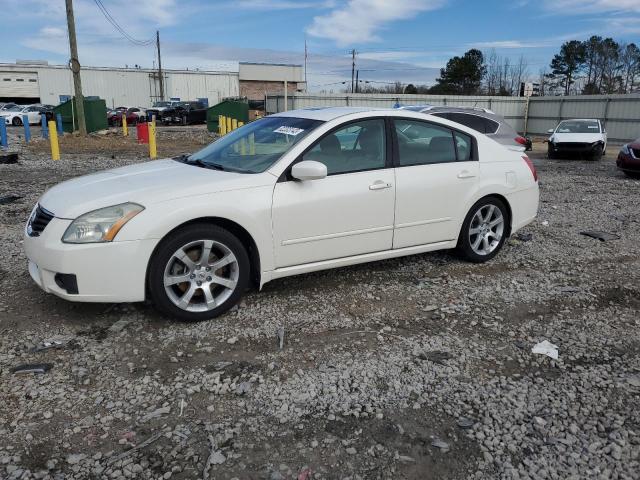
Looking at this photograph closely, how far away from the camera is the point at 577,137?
1838 cm

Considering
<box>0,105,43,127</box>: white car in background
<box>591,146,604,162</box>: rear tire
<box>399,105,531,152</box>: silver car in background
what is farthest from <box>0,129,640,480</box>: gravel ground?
<box>0,105,43,127</box>: white car in background

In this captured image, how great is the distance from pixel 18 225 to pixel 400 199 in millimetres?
5199

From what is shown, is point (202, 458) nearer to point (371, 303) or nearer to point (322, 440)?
point (322, 440)

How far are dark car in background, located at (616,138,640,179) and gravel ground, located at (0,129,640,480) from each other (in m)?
8.89

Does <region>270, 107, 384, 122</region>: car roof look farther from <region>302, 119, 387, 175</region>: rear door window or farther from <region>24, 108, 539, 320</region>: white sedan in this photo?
<region>302, 119, 387, 175</region>: rear door window

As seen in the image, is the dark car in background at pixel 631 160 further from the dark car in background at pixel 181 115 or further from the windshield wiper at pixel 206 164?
the dark car in background at pixel 181 115

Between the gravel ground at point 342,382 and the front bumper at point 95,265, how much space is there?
33cm

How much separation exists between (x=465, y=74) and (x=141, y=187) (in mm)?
60538

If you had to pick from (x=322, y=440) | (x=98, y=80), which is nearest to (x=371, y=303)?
(x=322, y=440)

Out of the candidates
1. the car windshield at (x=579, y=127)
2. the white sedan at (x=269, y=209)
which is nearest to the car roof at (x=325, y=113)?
the white sedan at (x=269, y=209)

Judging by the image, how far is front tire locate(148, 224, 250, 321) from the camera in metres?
3.82

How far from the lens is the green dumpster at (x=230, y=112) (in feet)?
94.3

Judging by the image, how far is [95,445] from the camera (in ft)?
8.80

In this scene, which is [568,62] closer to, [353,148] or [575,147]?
[575,147]
